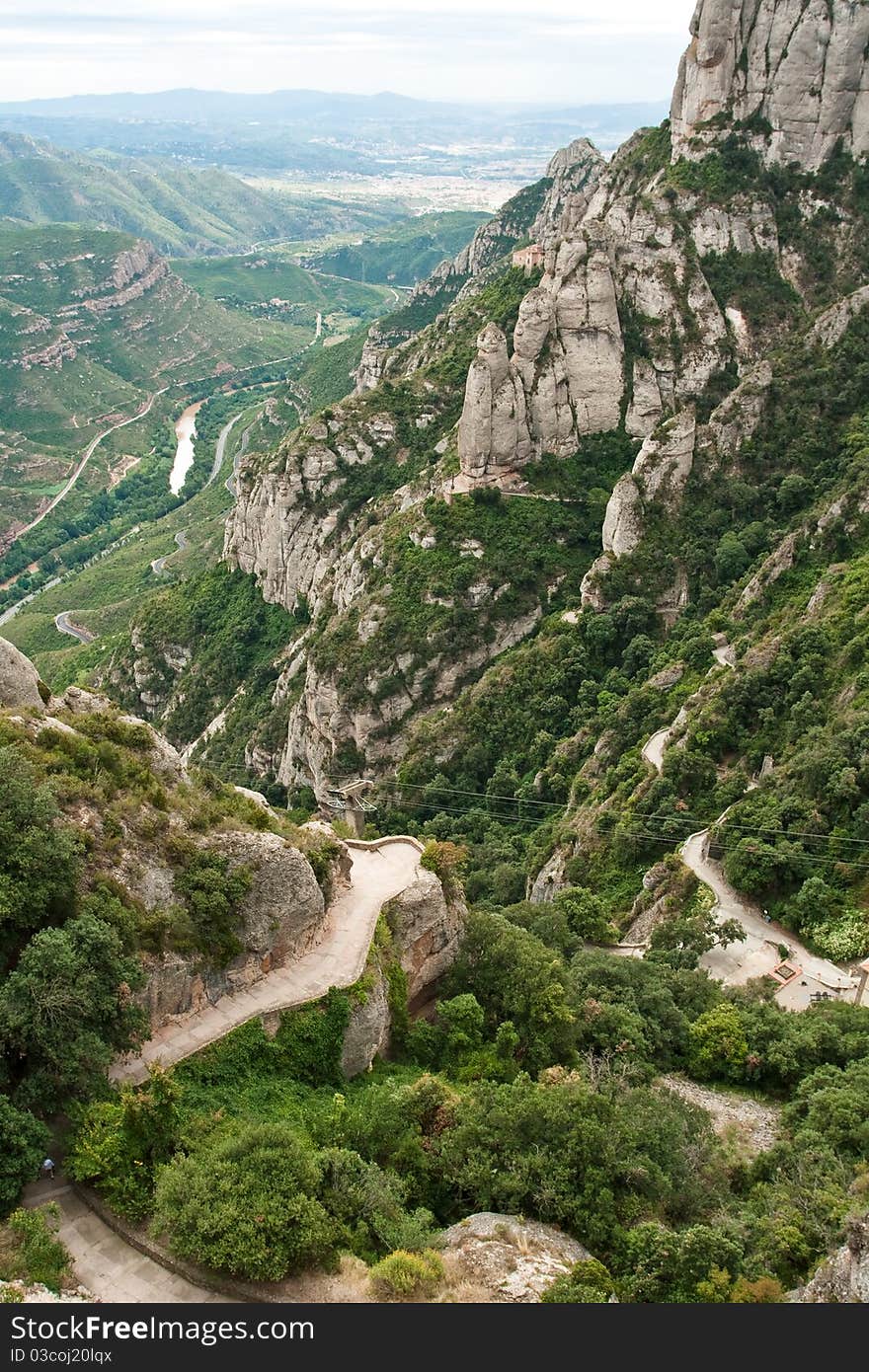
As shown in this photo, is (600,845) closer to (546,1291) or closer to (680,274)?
(546,1291)

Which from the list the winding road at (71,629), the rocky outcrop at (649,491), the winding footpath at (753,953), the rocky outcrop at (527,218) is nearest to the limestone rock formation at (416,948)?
the winding footpath at (753,953)

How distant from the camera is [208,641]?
108125mm

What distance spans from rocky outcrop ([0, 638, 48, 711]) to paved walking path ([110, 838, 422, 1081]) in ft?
36.2

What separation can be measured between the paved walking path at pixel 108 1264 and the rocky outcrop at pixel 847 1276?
12753 mm

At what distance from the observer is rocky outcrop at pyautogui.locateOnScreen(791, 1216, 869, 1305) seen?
71.1 ft

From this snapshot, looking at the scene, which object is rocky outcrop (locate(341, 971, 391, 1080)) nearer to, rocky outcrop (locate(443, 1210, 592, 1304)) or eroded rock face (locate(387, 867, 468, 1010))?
eroded rock face (locate(387, 867, 468, 1010))

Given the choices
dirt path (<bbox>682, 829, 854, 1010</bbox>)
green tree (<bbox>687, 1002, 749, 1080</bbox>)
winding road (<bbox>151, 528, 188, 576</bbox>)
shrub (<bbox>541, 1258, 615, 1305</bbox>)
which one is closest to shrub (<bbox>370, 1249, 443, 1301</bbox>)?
shrub (<bbox>541, 1258, 615, 1305</bbox>)

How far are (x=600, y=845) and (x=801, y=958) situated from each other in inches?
553

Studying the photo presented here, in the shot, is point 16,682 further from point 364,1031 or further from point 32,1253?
point 32,1253

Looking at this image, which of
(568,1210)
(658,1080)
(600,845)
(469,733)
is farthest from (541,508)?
(568,1210)

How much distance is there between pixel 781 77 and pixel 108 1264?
10110 cm

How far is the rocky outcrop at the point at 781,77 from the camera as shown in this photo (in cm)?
8862

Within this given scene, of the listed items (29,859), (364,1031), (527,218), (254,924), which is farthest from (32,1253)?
(527,218)

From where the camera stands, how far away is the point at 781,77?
91.6 meters
